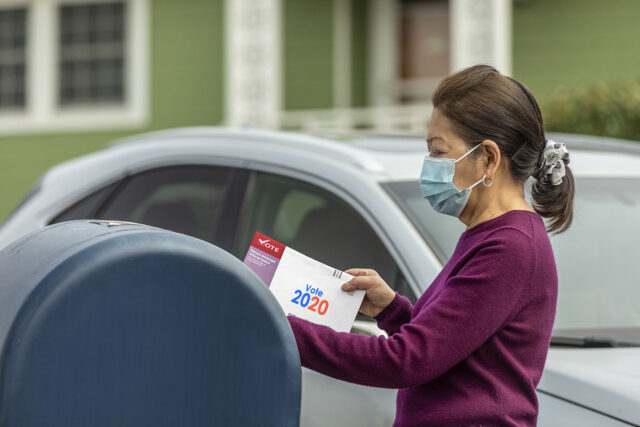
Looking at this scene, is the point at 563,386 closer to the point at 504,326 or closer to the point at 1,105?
the point at 504,326

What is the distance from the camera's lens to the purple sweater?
192 centimetres

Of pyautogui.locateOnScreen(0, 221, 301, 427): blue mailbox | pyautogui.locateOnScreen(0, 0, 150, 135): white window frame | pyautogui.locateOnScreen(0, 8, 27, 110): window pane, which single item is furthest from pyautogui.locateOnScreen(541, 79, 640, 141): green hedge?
pyautogui.locateOnScreen(0, 8, 27, 110): window pane

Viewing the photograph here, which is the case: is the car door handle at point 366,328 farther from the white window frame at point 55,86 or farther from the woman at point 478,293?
the white window frame at point 55,86

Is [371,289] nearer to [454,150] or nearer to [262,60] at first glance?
[454,150]

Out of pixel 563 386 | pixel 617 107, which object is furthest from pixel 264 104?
pixel 563 386

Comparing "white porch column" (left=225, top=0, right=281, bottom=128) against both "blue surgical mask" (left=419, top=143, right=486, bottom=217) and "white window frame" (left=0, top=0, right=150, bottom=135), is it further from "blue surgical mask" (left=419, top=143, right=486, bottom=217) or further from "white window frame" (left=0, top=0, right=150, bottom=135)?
"blue surgical mask" (left=419, top=143, right=486, bottom=217)

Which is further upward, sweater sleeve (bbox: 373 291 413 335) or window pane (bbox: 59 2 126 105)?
window pane (bbox: 59 2 126 105)

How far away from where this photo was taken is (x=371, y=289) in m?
2.18

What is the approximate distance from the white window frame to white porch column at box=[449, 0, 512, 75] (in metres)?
4.19

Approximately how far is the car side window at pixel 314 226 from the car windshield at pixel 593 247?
0.14 meters

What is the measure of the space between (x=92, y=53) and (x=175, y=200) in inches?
437

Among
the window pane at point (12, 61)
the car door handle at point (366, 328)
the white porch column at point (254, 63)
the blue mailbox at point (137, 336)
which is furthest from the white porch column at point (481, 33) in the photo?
the blue mailbox at point (137, 336)

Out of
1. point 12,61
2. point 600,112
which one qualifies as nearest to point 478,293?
point 600,112

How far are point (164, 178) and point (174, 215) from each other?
14 cm
